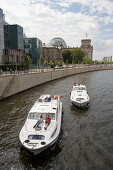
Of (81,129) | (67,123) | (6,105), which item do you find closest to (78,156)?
(81,129)

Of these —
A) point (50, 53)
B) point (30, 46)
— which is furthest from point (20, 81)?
point (50, 53)

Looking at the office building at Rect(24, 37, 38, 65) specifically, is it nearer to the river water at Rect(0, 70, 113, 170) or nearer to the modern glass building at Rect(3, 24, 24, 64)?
the modern glass building at Rect(3, 24, 24, 64)

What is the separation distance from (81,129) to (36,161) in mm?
7328

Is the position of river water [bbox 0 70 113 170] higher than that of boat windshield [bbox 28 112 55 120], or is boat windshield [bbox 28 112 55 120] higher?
boat windshield [bbox 28 112 55 120]

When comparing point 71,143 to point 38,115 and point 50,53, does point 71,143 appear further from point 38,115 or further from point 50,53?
point 50,53

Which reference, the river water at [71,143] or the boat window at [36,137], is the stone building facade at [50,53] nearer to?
the river water at [71,143]

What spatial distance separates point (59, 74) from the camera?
6919 cm

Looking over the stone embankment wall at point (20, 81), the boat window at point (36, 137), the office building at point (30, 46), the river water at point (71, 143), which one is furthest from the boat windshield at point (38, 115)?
the office building at point (30, 46)

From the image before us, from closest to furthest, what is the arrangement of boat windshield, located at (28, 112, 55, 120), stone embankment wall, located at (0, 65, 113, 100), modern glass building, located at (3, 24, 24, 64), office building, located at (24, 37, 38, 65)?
boat windshield, located at (28, 112, 55, 120)
stone embankment wall, located at (0, 65, 113, 100)
modern glass building, located at (3, 24, 24, 64)
office building, located at (24, 37, 38, 65)

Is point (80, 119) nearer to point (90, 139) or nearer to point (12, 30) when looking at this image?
point (90, 139)

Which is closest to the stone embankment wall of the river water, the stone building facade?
the river water

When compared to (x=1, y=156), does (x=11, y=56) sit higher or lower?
higher

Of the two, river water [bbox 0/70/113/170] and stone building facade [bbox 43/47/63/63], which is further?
stone building facade [bbox 43/47/63/63]

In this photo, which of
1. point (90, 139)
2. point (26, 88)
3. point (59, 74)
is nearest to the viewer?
point (90, 139)
